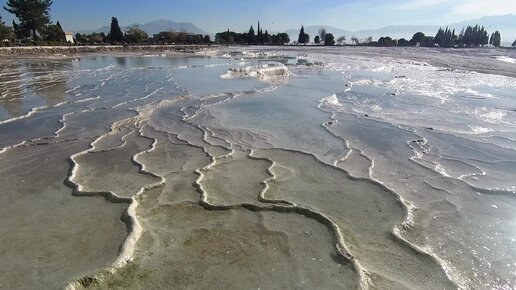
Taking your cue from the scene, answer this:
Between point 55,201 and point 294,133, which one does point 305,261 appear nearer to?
point 55,201

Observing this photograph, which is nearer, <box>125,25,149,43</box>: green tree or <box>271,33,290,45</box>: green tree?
<box>125,25,149,43</box>: green tree

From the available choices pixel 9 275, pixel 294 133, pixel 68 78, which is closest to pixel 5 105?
pixel 68 78

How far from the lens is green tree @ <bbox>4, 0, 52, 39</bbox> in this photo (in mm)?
62750

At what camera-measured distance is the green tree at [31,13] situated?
62.8 m

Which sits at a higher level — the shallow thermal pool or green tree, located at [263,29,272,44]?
green tree, located at [263,29,272,44]

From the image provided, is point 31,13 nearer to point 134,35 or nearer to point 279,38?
point 134,35

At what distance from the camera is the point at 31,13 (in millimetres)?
63625

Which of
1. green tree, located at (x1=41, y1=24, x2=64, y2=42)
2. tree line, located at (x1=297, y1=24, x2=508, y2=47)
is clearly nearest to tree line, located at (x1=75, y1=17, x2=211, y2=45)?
green tree, located at (x1=41, y1=24, x2=64, y2=42)

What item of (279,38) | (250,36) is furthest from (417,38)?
(250,36)

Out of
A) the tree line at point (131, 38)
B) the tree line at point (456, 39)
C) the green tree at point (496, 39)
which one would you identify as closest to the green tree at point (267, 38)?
the tree line at point (131, 38)

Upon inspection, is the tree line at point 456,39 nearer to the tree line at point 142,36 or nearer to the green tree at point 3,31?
the tree line at point 142,36

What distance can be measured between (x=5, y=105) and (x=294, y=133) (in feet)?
39.0

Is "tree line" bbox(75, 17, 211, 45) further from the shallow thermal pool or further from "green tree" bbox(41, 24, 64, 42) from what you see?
the shallow thermal pool

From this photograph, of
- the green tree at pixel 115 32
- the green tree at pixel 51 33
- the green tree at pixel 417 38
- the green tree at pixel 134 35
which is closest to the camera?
the green tree at pixel 51 33
